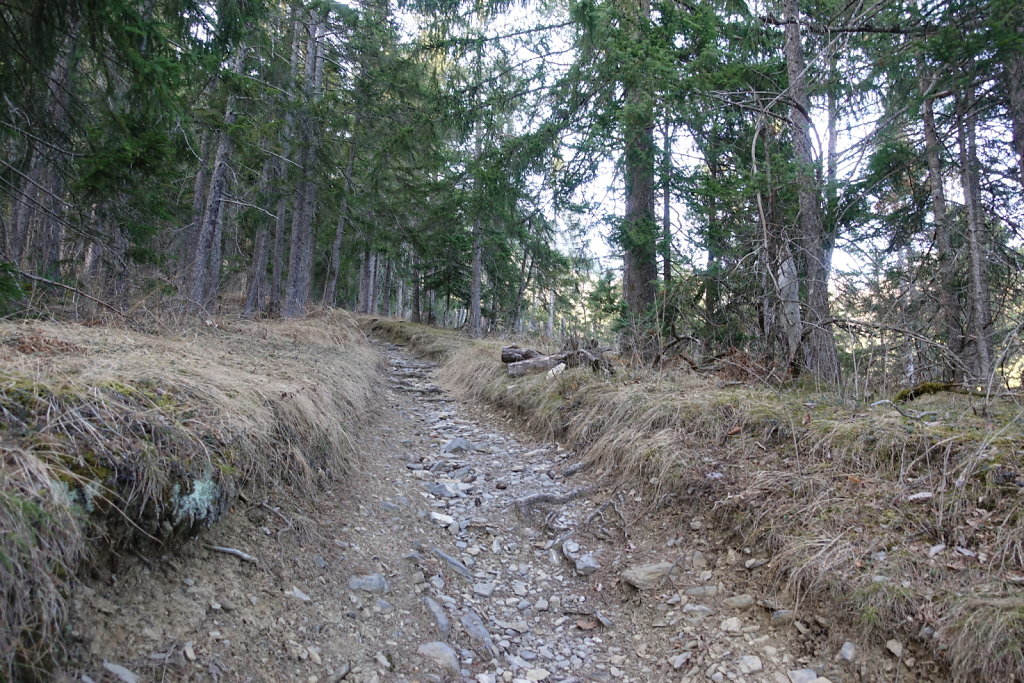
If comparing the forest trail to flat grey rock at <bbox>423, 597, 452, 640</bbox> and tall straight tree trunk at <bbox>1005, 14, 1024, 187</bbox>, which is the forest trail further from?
tall straight tree trunk at <bbox>1005, 14, 1024, 187</bbox>

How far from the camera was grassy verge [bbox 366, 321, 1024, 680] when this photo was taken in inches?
99.5

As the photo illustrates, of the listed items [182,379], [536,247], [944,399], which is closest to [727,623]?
[944,399]

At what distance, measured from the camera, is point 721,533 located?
3.67 m

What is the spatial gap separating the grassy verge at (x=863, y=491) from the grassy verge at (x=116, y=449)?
112 inches

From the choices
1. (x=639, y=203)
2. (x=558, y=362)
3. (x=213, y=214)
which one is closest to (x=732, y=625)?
(x=558, y=362)

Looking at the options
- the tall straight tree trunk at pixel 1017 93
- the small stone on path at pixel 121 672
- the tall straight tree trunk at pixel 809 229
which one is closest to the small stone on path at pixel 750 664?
the small stone on path at pixel 121 672

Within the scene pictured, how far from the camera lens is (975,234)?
7262 millimetres

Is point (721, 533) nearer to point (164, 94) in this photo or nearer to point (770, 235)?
point (770, 235)

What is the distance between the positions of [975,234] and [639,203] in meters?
4.87

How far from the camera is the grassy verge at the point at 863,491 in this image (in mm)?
2527

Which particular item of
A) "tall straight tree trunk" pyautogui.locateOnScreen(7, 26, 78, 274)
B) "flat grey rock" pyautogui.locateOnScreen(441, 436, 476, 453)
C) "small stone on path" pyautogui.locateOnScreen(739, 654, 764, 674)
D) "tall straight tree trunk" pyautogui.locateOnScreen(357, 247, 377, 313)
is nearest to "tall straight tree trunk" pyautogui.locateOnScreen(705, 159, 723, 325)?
"flat grey rock" pyautogui.locateOnScreen(441, 436, 476, 453)

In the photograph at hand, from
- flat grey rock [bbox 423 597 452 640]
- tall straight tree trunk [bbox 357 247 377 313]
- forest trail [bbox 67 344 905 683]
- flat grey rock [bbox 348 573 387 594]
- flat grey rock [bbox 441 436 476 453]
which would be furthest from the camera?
tall straight tree trunk [bbox 357 247 377 313]

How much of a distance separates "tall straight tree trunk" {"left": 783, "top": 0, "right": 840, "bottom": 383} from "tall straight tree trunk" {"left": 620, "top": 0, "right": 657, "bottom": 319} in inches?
73.0

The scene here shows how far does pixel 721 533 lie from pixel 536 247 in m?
10.9
